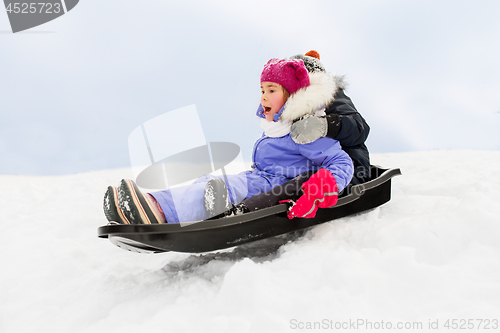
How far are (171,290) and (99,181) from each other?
332cm

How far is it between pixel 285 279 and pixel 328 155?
744 mm

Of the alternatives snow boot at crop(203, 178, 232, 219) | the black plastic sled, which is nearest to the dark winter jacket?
the black plastic sled

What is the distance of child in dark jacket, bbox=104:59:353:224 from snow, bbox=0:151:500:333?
281 millimetres

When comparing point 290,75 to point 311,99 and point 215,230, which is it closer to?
point 311,99

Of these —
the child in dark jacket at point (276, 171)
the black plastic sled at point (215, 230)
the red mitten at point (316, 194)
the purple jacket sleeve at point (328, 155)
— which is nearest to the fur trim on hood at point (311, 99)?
the child in dark jacket at point (276, 171)

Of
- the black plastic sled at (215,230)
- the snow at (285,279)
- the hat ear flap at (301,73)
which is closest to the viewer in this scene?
the snow at (285,279)

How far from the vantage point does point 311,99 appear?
5.43 ft

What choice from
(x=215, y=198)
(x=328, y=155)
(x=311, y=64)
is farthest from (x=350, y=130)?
(x=215, y=198)

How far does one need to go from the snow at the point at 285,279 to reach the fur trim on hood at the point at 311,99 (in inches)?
25.3

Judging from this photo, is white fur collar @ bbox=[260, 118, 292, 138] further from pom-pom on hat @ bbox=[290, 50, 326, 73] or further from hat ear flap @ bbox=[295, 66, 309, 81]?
pom-pom on hat @ bbox=[290, 50, 326, 73]

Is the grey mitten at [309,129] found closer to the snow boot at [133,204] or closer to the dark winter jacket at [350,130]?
the dark winter jacket at [350,130]

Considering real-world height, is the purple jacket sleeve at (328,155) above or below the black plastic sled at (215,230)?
above

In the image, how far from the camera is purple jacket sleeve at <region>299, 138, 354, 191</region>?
1.62 meters

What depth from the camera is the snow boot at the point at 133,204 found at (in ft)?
4.20
